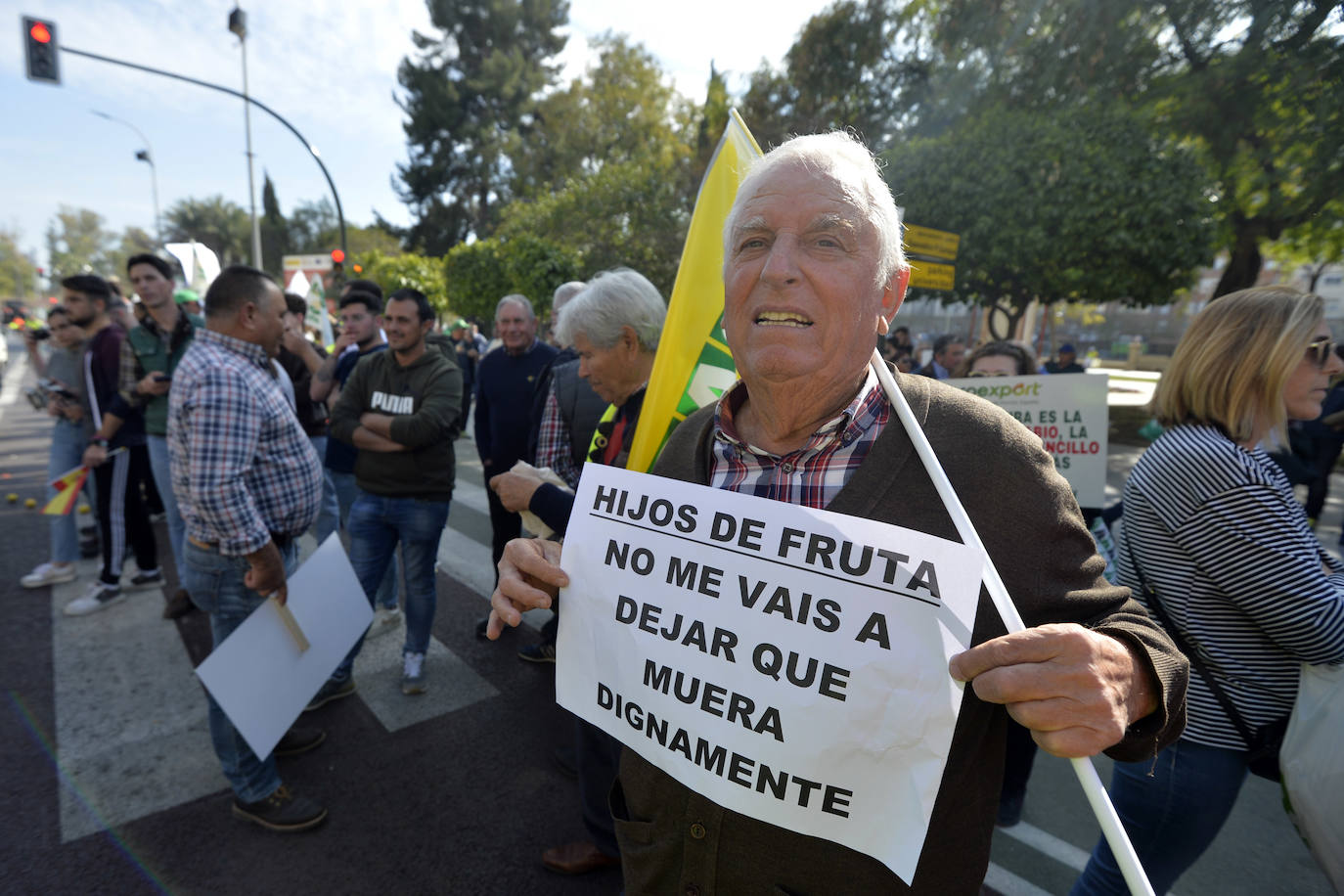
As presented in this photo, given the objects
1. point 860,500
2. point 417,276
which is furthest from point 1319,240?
point 417,276

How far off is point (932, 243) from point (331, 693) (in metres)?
8.84

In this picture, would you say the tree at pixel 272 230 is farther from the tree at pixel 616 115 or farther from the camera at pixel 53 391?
the camera at pixel 53 391

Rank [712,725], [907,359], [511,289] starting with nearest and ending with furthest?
[712,725], [907,359], [511,289]

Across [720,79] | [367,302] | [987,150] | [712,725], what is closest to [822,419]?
[712,725]

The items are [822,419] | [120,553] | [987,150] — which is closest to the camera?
[822,419]

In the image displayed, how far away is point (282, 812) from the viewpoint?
106 inches

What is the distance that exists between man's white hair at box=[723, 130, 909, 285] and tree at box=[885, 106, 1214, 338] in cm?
1228

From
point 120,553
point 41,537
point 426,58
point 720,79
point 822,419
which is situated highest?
point 426,58

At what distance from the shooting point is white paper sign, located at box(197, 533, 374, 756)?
252cm

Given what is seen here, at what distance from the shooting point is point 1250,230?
44.5 feet

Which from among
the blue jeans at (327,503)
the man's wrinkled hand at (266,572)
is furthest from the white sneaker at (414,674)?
the blue jeans at (327,503)

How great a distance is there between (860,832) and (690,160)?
2699 centimetres

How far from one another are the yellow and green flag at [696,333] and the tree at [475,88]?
3839 centimetres

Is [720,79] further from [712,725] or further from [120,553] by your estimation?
[712,725]
